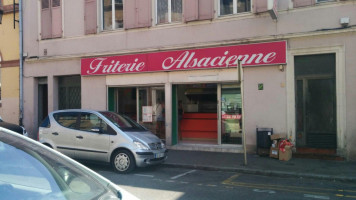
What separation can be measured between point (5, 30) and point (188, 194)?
15137 mm

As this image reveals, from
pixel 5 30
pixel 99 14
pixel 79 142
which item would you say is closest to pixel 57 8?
pixel 99 14

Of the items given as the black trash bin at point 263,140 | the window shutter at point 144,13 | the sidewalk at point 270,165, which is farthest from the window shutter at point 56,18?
the black trash bin at point 263,140

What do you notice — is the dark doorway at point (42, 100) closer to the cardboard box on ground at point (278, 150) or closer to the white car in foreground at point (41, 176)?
the cardboard box on ground at point (278, 150)

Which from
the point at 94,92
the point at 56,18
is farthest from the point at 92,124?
the point at 56,18

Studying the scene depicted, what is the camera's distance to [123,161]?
357 inches

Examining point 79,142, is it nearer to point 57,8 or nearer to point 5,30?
point 57,8

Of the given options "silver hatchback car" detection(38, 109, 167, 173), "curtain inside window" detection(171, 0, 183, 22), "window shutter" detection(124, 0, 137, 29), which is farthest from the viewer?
"window shutter" detection(124, 0, 137, 29)

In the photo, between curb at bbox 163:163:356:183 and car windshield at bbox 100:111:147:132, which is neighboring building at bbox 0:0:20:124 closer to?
car windshield at bbox 100:111:147:132

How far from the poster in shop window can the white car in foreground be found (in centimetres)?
1157

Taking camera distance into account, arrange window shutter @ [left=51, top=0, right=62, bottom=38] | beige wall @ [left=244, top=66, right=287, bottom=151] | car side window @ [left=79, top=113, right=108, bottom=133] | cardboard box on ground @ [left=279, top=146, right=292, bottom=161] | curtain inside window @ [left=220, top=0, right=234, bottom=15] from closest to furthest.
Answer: car side window @ [left=79, top=113, right=108, bottom=133], cardboard box on ground @ [left=279, top=146, right=292, bottom=161], beige wall @ [left=244, top=66, right=287, bottom=151], curtain inside window @ [left=220, top=0, right=234, bottom=15], window shutter @ [left=51, top=0, right=62, bottom=38]

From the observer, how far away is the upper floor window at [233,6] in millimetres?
12477

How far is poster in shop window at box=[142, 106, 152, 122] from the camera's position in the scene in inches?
573

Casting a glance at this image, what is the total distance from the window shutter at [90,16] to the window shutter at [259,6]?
23.6ft

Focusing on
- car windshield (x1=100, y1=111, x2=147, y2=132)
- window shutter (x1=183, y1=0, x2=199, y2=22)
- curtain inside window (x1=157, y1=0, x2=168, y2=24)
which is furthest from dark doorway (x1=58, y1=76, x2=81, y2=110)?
car windshield (x1=100, y1=111, x2=147, y2=132)
